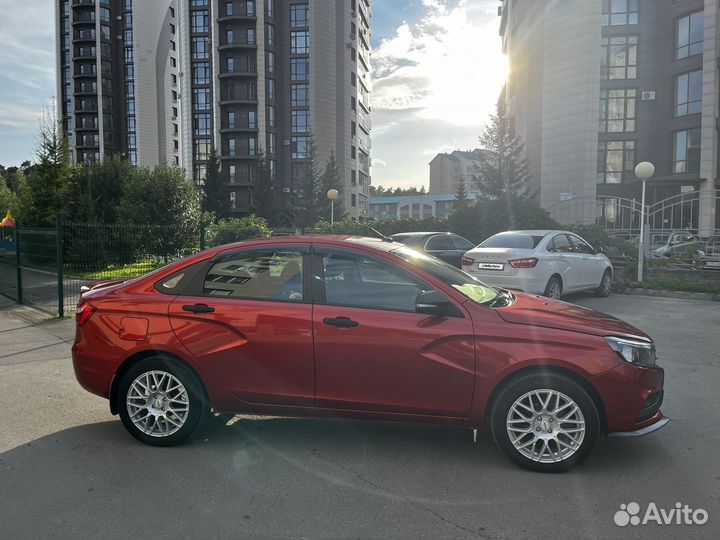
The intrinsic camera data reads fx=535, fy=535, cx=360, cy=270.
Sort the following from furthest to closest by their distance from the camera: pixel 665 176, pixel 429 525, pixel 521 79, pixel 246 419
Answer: pixel 521 79 < pixel 665 176 < pixel 246 419 < pixel 429 525

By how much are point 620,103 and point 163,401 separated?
3825 cm

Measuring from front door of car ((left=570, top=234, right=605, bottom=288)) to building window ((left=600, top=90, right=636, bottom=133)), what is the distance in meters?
27.0

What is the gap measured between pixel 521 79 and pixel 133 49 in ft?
181

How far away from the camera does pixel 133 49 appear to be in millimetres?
72812

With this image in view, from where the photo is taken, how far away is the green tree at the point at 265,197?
52.4 meters

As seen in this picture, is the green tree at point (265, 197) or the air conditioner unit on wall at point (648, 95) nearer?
the air conditioner unit on wall at point (648, 95)

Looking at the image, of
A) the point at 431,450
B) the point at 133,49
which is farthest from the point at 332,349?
the point at 133,49

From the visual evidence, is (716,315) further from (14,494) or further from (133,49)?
(133,49)

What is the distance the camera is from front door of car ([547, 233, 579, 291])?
35.2ft

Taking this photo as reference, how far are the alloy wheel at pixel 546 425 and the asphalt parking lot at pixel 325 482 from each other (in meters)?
0.16

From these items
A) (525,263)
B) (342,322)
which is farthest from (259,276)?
(525,263)

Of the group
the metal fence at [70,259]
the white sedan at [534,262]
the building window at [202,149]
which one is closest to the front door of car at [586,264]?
the white sedan at [534,262]

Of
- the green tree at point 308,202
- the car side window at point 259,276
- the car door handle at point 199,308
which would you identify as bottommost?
the car door handle at point 199,308

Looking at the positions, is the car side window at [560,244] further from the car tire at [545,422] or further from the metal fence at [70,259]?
the car tire at [545,422]
